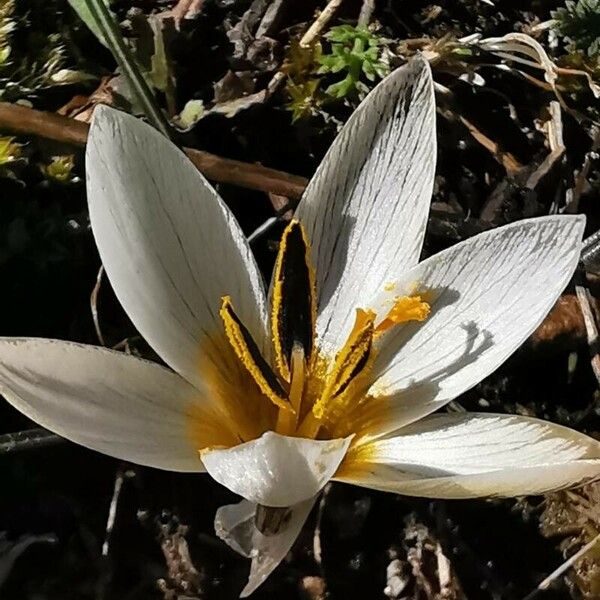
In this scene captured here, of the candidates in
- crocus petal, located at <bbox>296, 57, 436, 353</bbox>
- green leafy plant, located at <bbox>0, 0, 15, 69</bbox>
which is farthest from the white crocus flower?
green leafy plant, located at <bbox>0, 0, 15, 69</bbox>

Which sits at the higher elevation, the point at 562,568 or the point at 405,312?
the point at 405,312

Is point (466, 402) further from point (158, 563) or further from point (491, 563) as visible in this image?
point (158, 563)

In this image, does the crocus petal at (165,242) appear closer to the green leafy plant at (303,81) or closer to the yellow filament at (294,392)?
the yellow filament at (294,392)

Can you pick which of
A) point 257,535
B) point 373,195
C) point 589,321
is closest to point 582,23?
point 589,321

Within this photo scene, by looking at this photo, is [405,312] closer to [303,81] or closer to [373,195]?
[373,195]

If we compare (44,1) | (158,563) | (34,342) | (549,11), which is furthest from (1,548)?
(549,11)

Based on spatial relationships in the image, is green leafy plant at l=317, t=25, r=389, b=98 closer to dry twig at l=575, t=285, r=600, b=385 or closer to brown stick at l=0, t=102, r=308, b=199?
brown stick at l=0, t=102, r=308, b=199
